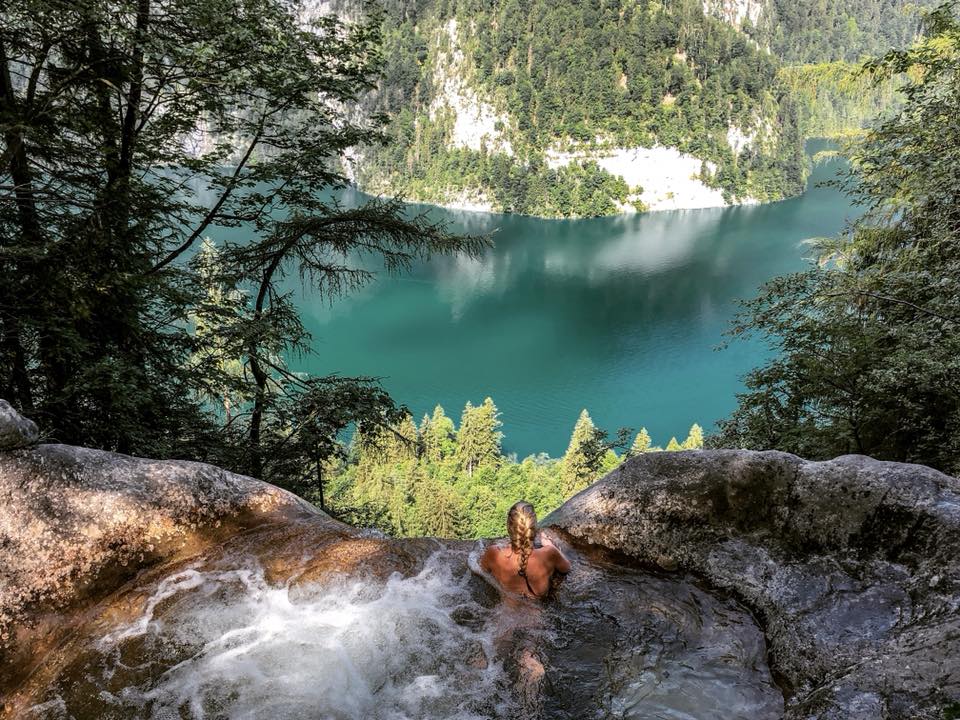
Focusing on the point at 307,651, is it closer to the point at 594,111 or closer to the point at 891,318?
the point at 891,318

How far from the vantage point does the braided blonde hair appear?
388cm

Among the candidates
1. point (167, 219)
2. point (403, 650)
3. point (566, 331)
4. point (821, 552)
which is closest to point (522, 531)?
point (403, 650)

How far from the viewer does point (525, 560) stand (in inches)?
155

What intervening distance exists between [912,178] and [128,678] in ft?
30.5

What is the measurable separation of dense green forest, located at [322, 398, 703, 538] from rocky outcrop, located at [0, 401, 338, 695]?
2348 centimetres

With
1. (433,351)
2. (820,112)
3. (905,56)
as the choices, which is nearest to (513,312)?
(433,351)

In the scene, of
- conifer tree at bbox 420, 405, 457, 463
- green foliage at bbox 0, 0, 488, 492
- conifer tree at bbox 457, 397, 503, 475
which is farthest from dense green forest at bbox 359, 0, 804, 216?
green foliage at bbox 0, 0, 488, 492

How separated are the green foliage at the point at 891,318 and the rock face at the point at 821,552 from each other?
2.24m

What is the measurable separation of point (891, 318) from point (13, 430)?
8.95 meters

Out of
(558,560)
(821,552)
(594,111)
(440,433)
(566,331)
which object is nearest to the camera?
(821,552)

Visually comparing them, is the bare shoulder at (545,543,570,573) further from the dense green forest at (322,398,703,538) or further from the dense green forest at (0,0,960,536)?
the dense green forest at (322,398,703,538)

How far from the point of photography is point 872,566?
3408 mm

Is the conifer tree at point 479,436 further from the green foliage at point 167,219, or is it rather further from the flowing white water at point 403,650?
the flowing white water at point 403,650

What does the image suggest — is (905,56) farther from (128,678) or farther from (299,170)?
(128,678)
